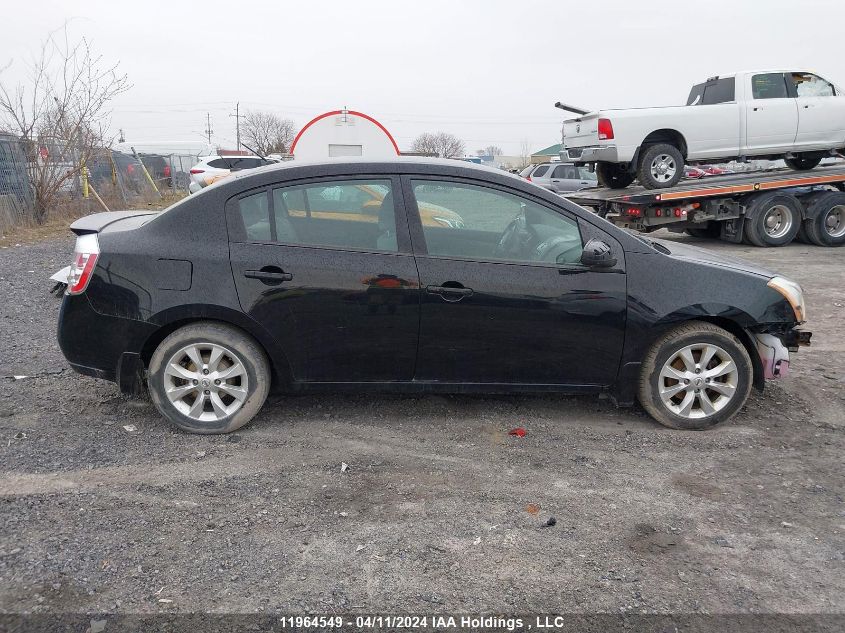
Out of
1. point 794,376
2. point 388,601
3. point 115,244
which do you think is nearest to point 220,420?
point 115,244

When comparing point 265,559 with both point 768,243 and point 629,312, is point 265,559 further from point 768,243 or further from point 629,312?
point 768,243

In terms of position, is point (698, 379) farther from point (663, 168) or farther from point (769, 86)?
point (769, 86)

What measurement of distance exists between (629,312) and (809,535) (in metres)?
1.57

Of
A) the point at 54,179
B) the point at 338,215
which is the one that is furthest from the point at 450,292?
the point at 54,179

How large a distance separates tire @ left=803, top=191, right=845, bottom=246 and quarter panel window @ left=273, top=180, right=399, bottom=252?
11.5 meters

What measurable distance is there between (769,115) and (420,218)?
35.6 ft

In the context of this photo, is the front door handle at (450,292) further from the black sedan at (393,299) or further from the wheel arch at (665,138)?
the wheel arch at (665,138)

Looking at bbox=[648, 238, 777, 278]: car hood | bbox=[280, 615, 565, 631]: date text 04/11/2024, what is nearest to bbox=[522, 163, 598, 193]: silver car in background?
bbox=[648, 238, 777, 278]: car hood

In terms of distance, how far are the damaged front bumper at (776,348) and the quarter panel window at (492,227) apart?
153 centimetres

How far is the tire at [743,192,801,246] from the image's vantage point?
12.2 meters

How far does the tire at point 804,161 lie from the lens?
13127 mm

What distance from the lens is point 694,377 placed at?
4.23 m

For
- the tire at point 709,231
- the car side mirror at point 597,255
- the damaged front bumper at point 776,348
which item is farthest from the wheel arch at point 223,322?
the tire at point 709,231

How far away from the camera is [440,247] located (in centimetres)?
405
